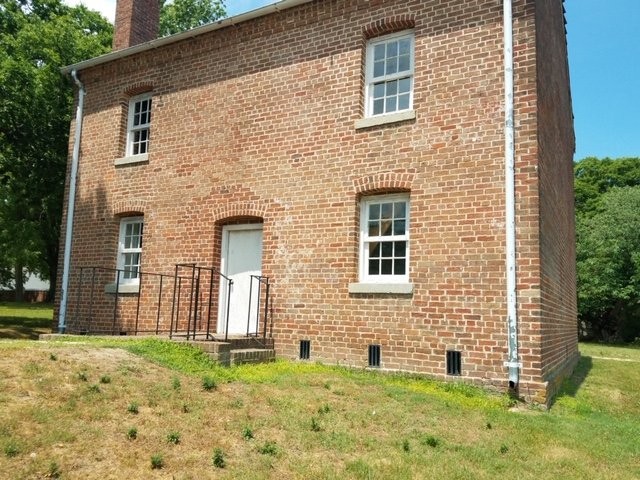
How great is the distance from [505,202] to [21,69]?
1505 cm

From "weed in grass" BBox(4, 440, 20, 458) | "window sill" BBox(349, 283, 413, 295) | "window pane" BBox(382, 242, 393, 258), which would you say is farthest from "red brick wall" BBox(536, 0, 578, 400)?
"weed in grass" BBox(4, 440, 20, 458)

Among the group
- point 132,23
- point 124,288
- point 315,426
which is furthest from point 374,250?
point 132,23

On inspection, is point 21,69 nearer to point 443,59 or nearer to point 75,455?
point 443,59

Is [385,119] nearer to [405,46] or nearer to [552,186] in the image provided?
[405,46]

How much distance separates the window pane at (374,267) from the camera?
9.63m

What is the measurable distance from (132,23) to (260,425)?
40.2 ft

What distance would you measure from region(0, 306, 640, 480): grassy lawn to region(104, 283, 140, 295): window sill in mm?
3919

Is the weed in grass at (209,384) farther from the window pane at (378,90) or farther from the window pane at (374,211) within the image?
the window pane at (378,90)

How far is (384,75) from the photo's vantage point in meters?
10.2

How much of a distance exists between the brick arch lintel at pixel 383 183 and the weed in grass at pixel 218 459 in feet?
Answer: 18.5

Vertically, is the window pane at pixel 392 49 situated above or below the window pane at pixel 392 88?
above

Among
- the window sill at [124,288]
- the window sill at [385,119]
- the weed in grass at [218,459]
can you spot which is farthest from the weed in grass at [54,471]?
the window sill at [124,288]

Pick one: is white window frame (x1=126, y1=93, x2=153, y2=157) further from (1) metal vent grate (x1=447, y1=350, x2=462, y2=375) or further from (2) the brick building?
(1) metal vent grate (x1=447, y1=350, x2=462, y2=375)

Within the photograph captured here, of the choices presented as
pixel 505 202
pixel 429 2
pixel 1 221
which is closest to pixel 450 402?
pixel 505 202
